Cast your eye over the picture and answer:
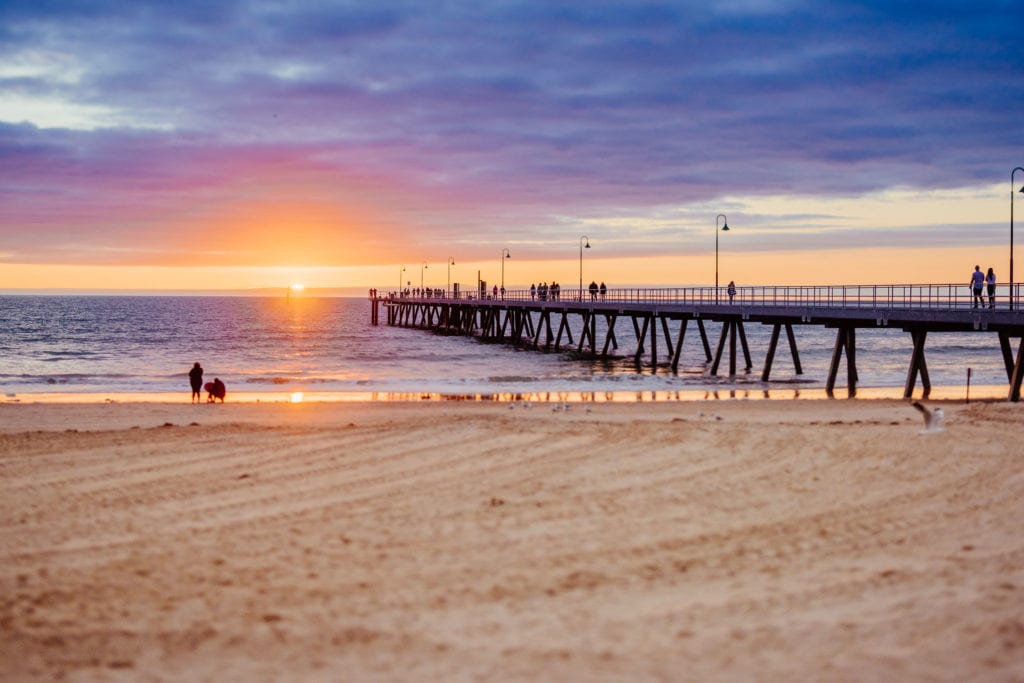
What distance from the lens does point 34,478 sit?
459 inches

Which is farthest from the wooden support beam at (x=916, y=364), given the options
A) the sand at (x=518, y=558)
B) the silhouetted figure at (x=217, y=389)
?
the silhouetted figure at (x=217, y=389)

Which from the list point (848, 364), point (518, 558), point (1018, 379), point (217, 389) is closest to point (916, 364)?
point (848, 364)

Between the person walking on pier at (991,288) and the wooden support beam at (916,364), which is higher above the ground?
the person walking on pier at (991,288)

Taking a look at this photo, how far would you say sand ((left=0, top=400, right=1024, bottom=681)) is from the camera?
19.0 feet

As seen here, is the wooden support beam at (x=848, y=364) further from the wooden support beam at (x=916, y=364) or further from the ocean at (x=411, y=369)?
the wooden support beam at (x=916, y=364)

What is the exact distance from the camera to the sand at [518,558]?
5.79 m

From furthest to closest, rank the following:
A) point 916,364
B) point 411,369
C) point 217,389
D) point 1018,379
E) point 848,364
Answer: point 411,369, point 848,364, point 916,364, point 217,389, point 1018,379

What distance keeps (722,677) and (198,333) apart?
73293 millimetres

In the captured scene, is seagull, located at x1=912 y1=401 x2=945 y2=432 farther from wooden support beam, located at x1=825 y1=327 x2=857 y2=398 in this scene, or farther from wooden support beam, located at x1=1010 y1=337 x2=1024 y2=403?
wooden support beam, located at x1=825 y1=327 x2=857 y2=398

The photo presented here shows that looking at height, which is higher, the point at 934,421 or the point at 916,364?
the point at 916,364

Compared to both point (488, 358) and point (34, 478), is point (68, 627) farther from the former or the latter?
point (488, 358)

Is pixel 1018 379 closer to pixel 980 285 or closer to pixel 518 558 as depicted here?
pixel 980 285

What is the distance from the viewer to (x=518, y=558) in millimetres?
7875

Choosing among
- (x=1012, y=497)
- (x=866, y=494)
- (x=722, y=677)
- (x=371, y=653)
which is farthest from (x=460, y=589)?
(x=1012, y=497)
